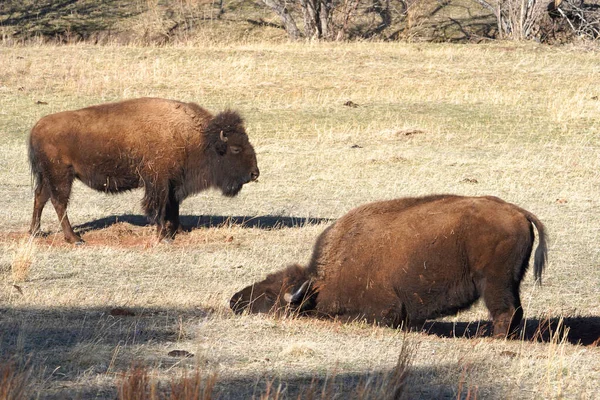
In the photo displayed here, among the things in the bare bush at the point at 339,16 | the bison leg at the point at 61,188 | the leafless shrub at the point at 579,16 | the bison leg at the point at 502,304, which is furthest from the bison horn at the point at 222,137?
the leafless shrub at the point at 579,16

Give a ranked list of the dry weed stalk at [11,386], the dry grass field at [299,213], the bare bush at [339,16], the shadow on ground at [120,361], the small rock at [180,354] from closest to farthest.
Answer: the dry weed stalk at [11,386]
the shadow on ground at [120,361]
the dry grass field at [299,213]
the small rock at [180,354]
the bare bush at [339,16]

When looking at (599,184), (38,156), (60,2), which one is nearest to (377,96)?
(599,184)

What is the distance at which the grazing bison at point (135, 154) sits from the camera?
13000 millimetres

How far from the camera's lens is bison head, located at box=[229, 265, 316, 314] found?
8.32m

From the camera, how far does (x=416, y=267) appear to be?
8352 mm

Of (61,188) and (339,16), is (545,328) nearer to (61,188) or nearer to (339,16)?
(61,188)

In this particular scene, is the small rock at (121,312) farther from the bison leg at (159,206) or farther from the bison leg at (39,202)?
the bison leg at (39,202)

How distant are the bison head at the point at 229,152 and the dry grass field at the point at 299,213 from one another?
0.77m

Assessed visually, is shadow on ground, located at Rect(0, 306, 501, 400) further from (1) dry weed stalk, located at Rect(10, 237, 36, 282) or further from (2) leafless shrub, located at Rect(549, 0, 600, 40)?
(2) leafless shrub, located at Rect(549, 0, 600, 40)

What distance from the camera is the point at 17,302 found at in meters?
8.70

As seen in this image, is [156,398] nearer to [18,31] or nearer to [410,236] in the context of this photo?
[410,236]

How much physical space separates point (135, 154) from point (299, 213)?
3.59m

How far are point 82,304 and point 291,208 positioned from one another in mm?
7649

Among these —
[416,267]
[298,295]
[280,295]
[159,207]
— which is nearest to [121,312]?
[280,295]
